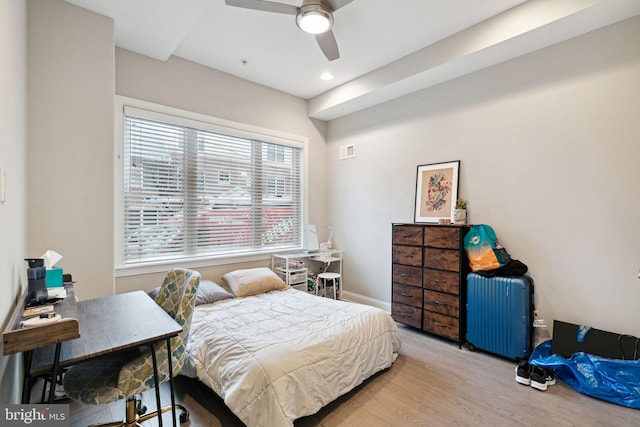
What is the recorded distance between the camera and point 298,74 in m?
3.80

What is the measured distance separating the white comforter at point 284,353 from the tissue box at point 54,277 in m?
0.96

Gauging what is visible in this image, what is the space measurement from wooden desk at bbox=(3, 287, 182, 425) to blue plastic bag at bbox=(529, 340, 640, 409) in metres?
2.86

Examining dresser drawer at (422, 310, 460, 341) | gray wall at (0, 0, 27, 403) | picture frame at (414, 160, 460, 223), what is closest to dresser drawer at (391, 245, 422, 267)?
picture frame at (414, 160, 460, 223)

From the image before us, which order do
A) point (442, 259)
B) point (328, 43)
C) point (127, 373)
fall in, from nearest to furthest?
point (127, 373)
point (328, 43)
point (442, 259)

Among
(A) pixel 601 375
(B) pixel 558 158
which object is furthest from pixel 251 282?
(B) pixel 558 158

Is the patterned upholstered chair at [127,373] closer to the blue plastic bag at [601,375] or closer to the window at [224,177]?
the window at [224,177]

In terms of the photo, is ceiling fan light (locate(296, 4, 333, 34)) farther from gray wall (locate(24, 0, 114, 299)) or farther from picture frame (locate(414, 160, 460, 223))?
picture frame (locate(414, 160, 460, 223))

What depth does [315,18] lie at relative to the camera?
2.17m

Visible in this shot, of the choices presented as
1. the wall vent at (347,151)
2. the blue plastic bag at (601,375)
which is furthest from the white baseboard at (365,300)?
the wall vent at (347,151)

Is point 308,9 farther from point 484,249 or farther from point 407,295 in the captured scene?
point 407,295

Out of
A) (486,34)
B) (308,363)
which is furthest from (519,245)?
(308,363)

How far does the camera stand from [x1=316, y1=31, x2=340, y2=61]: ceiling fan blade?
8.05 ft

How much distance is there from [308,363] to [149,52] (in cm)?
332

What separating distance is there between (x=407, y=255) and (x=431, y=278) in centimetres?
36
